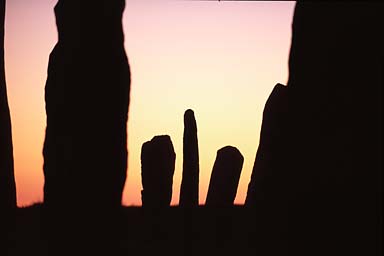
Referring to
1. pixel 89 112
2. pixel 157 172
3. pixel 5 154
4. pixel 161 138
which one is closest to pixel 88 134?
pixel 89 112

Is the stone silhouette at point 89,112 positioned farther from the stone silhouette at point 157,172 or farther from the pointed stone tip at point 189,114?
the stone silhouette at point 157,172

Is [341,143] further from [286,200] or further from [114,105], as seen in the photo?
[114,105]

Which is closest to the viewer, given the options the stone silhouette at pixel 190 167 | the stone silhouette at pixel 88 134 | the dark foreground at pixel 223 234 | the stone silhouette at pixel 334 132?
the stone silhouette at pixel 334 132

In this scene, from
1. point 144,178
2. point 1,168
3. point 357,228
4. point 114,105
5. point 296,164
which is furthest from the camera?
point 144,178

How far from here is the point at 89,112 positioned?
12.2 metres

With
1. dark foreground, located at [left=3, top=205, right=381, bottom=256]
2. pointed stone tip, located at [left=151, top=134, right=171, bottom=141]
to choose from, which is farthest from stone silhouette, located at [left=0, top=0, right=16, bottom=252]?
pointed stone tip, located at [left=151, top=134, right=171, bottom=141]

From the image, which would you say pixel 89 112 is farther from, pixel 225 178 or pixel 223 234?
pixel 223 234

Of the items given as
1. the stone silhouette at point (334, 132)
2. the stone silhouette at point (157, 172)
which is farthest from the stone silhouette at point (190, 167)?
the stone silhouette at point (334, 132)

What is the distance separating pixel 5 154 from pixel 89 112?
142cm

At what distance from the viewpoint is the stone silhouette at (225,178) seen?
1914 cm

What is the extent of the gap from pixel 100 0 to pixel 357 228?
6.94 meters

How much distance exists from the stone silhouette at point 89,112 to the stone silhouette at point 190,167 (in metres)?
5.21

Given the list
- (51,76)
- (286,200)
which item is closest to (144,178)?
(51,76)

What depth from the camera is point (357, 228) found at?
664 centimetres
